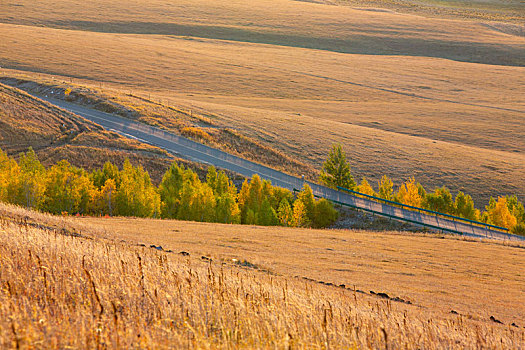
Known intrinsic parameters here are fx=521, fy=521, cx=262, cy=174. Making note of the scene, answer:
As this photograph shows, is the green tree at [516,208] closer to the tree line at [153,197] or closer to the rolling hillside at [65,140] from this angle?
the tree line at [153,197]

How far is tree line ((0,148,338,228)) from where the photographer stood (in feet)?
125

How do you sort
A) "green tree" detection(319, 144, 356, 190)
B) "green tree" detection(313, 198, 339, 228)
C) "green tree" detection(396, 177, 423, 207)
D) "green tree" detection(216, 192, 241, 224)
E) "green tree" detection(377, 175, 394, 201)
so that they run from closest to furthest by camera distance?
"green tree" detection(216, 192, 241, 224)
"green tree" detection(313, 198, 339, 228)
"green tree" detection(396, 177, 423, 207)
"green tree" detection(319, 144, 356, 190)
"green tree" detection(377, 175, 394, 201)

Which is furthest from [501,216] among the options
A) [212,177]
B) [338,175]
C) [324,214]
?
[212,177]

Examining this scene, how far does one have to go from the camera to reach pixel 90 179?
41906 millimetres

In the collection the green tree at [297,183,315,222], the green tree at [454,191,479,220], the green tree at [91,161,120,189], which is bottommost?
the green tree at [454,191,479,220]

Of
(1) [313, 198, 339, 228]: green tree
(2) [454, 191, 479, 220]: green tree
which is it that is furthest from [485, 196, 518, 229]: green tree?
(1) [313, 198, 339, 228]: green tree

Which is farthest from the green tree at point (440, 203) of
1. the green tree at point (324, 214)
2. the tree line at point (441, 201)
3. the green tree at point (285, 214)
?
the green tree at point (285, 214)

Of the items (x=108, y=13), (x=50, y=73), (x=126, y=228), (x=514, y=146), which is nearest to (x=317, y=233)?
(x=126, y=228)

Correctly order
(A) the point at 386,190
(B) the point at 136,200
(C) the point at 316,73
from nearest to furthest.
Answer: (B) the point at 136,200
(A) the point at 386,190
(C) the point at 316,73

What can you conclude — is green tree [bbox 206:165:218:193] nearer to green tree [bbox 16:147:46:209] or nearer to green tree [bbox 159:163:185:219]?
green tree [bbox 159:163:185:219]

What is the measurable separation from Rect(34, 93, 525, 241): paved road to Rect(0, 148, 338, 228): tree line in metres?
4.35

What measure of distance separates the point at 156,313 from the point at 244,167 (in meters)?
45.4

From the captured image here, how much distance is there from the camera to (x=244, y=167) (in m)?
53.0

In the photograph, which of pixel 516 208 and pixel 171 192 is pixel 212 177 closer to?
pixel 171 192
